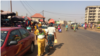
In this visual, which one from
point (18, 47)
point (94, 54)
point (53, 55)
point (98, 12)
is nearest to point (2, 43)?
point (18, 47)

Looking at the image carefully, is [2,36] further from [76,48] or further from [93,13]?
[93,13]

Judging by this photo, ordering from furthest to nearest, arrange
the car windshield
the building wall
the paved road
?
1. the building wall
2. the paved road
3. the car windshield

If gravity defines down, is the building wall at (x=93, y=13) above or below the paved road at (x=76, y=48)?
above

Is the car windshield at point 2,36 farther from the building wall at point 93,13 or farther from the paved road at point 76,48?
the building wall at point 93,13

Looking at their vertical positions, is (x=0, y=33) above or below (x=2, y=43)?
above

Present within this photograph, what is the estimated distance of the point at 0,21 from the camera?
10.8 m

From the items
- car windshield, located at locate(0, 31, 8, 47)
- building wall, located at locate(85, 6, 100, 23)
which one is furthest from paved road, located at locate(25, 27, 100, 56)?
building wall, located at locate(85, 6, 100, 23)

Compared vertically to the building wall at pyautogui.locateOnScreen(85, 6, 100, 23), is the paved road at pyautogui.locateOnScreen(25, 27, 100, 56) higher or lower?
lower

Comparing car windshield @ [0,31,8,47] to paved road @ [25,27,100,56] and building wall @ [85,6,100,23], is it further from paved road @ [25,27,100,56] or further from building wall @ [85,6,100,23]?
building wall @ [85,6,100,23]

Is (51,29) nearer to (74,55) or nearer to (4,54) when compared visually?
(74,55)

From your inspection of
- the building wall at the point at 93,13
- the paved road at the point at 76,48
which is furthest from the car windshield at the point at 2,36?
the building wall at the point at 93,13

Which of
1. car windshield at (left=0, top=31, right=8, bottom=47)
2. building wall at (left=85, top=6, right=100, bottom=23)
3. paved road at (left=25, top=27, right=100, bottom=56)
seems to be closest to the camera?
car windshield at (left=0, top=31, right=8, bottom=47)

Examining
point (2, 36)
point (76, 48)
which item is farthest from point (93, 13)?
point (2, 36)

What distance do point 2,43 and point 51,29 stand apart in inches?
121
